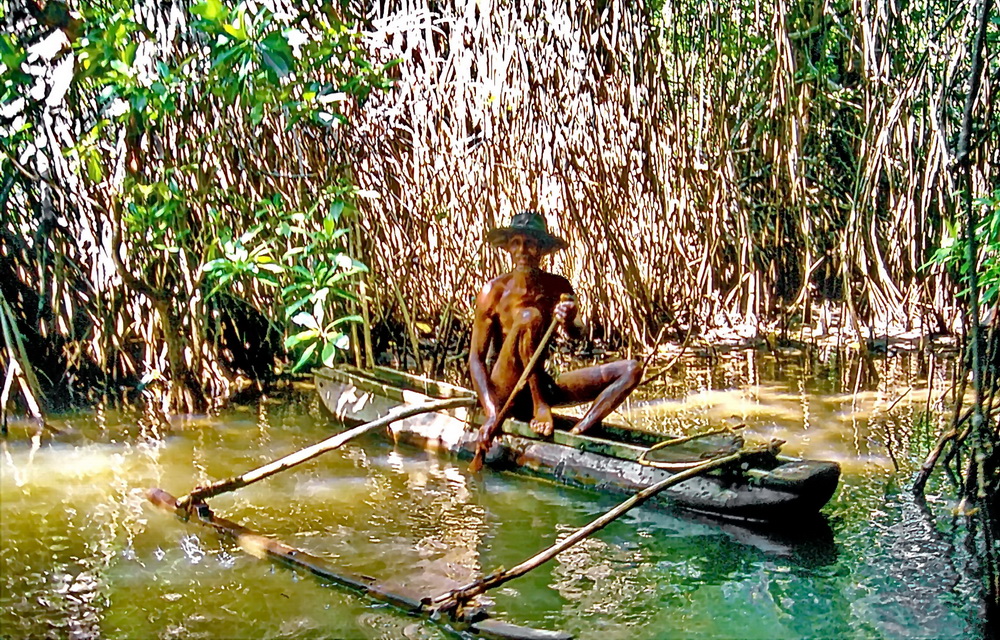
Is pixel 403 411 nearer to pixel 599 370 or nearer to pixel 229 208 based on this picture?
pixel 599 370

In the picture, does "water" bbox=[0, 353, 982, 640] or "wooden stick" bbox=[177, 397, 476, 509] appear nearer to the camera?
"water" bbox=[0, 353, 982, 640]

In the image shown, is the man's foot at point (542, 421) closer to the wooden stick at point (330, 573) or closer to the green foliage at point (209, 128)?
the green foliage at point (209, 128)

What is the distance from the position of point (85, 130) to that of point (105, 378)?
5.24 feet

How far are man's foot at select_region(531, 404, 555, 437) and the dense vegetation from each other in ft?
2.83

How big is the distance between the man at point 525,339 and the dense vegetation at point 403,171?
0.60 metres

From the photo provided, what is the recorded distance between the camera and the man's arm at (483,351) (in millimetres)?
5117

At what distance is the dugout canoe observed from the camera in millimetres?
4047

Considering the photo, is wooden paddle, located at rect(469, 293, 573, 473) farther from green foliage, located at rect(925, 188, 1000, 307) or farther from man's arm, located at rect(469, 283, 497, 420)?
green foliage, located at rect(925, 188, 1000, 307)

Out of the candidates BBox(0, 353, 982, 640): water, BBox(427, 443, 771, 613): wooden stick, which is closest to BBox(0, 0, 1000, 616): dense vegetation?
BBox(0, 353, 982, 640): water

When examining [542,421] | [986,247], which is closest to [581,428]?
[542,421]

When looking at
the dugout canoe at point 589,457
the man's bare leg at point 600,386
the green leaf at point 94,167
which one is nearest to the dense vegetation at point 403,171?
the green leaf at point 94,167

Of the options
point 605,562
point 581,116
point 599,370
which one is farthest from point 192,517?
point 581,116

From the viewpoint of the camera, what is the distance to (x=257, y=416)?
6.12 meters

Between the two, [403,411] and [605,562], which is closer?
[605,562]
